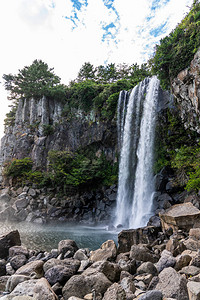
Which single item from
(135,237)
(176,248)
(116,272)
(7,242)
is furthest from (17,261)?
(176,248)

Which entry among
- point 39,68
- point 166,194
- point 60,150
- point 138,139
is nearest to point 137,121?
point 138,139

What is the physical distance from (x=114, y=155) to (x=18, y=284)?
15.6 m

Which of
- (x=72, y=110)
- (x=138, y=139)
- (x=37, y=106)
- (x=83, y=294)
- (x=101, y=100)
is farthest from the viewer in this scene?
(x=37, y=106)

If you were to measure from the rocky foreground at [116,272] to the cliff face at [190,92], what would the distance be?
569 centimetres

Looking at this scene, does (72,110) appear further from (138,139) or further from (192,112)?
(192,112)

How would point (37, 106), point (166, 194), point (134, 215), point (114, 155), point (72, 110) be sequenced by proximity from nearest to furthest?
point (166, 194)
point (134, 215)
point (114, 155)
point (72, 110)
point (37, 106)

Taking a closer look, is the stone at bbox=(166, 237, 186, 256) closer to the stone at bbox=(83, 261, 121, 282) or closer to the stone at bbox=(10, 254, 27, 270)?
the stone at bbox=(83, 261, 121, 282)

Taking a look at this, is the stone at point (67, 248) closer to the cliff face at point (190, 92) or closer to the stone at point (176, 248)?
the stone at point (176, 248)

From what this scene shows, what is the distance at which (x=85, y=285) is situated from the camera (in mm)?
3473

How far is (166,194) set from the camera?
1186 cm

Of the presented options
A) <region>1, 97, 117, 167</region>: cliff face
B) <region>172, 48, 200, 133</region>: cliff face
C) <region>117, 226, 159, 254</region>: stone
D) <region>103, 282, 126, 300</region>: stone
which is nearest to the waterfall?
<region>1, 97, 117, 167</region>: cliff face

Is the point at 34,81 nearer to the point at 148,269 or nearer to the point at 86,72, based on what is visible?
the point at 86,72

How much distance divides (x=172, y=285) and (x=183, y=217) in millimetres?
4156

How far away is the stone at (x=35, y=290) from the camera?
324 cm
